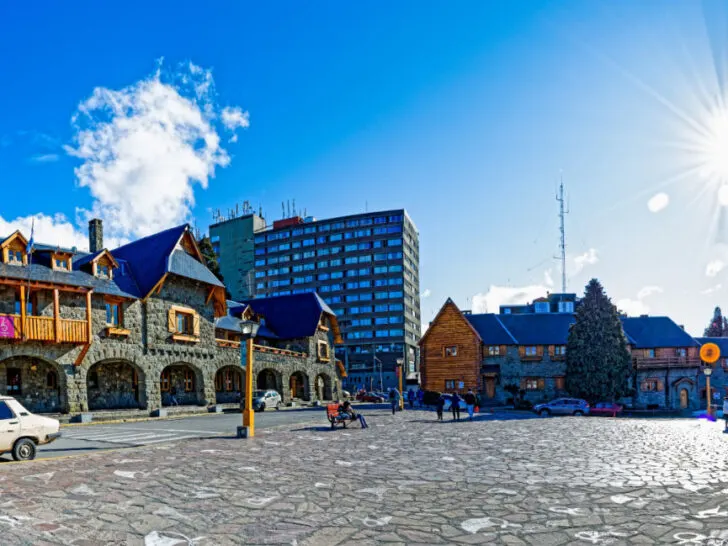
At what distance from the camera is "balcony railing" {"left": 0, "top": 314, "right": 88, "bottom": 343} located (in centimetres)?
2628

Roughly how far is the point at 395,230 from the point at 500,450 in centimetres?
10059

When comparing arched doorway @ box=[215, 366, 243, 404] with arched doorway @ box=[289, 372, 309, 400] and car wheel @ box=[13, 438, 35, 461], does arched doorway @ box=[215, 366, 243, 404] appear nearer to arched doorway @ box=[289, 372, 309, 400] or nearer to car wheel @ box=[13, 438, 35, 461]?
→ arched doorway @ box=[289, 372, 309, 400]

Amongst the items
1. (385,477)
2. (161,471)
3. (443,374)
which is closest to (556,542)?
(385,477)

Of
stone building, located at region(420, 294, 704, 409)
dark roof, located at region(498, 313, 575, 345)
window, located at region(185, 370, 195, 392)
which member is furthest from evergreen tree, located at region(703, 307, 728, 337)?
window, located at region(185, 370, 195, 392)

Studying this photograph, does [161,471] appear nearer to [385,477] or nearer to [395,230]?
[385,477]

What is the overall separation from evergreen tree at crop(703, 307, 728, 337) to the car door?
Result: 117 metres

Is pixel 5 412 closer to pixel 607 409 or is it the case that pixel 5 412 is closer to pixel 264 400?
pixel 264 400

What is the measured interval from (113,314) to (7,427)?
20.1 metres

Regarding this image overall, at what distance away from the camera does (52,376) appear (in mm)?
30281

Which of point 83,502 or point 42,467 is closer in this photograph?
point 83,502

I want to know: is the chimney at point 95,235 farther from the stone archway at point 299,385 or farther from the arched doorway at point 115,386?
the stone archway at point 299,385

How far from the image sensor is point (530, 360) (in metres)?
54.8

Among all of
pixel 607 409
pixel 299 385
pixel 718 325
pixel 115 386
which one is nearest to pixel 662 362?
pixel 607 409

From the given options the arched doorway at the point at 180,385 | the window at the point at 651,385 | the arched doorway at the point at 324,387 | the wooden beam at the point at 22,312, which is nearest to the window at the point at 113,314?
the wooden beam at the point at 22,312
